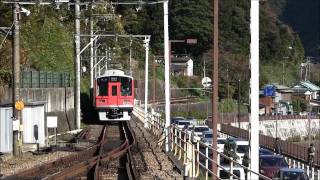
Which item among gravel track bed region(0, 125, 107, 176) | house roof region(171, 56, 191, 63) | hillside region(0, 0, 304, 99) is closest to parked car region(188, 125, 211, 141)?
gravel track bed region(0, 125, 107, 176)

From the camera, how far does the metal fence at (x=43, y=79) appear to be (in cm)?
3547

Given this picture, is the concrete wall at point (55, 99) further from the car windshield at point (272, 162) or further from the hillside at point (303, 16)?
the hillside at point (303, 16)

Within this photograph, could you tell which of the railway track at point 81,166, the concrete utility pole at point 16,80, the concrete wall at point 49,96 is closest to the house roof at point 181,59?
the concrete wall at point 49,96

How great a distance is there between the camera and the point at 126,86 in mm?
44031

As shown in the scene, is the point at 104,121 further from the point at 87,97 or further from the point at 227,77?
the point at 227,77

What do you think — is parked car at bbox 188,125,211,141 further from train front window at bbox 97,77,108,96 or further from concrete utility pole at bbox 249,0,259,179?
concrete utility pole at bbox 249,0,259,179

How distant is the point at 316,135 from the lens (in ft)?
290

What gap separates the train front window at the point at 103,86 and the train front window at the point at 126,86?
40.0 inches

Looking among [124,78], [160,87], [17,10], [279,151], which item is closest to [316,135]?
[160,87]

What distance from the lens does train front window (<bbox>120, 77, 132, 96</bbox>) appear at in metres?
43.8

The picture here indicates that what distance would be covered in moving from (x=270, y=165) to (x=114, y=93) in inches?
705

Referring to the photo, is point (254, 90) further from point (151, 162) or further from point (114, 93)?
point (114, 93)

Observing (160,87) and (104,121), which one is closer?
(104,121)

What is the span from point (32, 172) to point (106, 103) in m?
24.5
